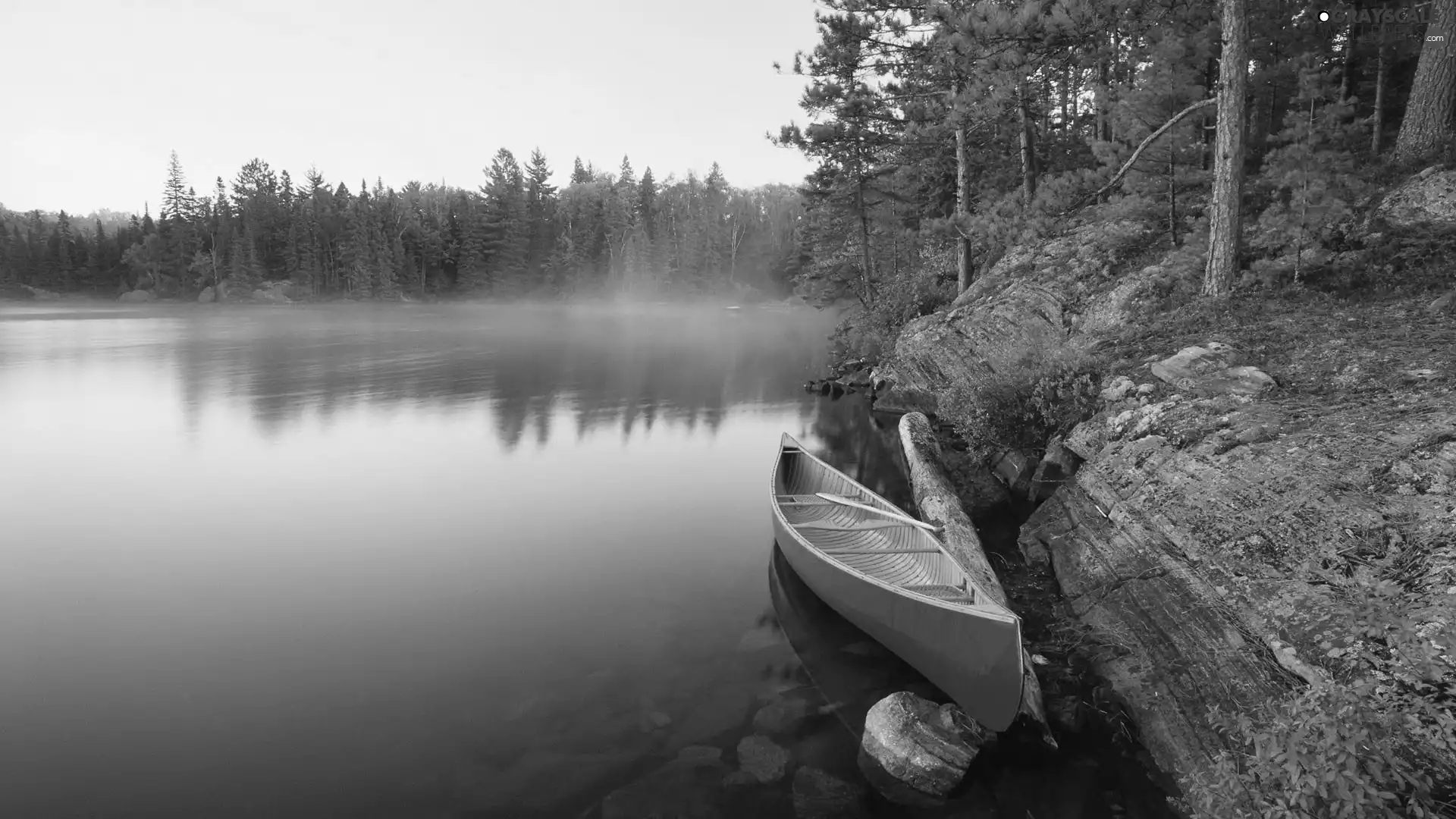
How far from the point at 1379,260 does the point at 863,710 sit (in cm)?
1180

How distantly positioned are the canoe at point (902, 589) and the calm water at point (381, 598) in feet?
3.45

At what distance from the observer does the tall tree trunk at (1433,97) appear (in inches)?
518

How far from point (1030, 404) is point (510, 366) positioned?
1083 inches

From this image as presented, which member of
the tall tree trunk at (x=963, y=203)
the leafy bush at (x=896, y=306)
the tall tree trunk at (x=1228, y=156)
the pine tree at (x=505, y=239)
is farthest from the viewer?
the pine tree at (x=505, y=239)

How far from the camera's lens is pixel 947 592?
25.0 feet

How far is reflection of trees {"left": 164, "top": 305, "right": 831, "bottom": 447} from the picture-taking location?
2442cm

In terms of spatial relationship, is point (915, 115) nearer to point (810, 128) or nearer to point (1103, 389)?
point (810, 128)

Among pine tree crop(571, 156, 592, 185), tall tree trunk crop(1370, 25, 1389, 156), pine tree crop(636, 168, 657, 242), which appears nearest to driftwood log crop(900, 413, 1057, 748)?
tall tree trunk crop(1370, 25, 1389, 156)

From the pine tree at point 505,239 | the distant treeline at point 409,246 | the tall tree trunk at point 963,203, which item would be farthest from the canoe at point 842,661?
the pine tree at point 505,239

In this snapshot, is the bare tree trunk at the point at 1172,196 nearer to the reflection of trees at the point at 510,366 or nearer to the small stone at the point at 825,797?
the reflection of trees at the point at 510,366

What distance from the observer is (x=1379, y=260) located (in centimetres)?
1160

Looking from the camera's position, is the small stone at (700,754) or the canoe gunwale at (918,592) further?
the small stone at (700,754)

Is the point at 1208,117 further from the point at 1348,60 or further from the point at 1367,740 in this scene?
the point at 1367,740

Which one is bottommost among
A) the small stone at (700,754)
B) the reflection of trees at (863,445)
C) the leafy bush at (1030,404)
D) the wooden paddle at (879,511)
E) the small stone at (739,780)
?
the small stone at (739,780)
